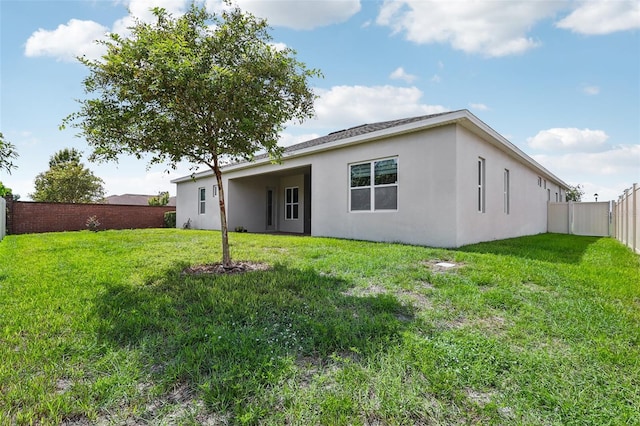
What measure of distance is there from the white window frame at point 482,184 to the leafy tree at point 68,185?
27597 mm

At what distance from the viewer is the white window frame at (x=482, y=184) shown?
9.14 meters

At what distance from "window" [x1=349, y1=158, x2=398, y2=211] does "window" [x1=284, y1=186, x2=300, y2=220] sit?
18.4ft

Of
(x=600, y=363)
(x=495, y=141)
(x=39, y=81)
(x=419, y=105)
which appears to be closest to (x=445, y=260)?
(x=600, y=363)

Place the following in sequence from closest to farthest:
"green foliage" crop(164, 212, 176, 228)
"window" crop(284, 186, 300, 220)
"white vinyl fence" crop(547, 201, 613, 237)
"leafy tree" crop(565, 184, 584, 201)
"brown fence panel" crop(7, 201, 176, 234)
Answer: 1. "brown fence panel" crop(7, 201, 176, 234)
2. "white vinyl fence" crop(547, 201, 613, 237)
3. "window" crop(284, 186, 300, 220)
4. "green foliage" crop(164, 212, 176, 228)
5. "leafy tree" crop(565, 184, 584, 201)

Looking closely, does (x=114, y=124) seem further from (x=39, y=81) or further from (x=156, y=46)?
(x=39, y=81)

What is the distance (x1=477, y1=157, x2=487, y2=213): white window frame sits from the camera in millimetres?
9141

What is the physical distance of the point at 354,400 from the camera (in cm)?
200

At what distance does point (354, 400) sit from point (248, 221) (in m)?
13.8

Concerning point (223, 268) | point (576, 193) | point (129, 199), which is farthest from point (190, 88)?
point (129, 199)

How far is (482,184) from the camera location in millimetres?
9250

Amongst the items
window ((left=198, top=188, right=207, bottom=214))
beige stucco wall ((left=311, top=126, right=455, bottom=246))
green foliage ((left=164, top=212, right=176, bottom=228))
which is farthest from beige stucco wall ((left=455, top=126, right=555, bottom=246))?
green foliage ((left=164, top=212, right=176, bottom=228))

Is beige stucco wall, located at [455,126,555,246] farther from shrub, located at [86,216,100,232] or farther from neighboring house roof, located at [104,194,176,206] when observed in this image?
neighboring house roof, located at [104,194,176,206]

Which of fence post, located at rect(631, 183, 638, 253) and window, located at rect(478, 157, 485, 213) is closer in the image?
fence post, located at rect(631, 183, 638, 253)

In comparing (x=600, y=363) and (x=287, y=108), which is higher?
(x=287, y=108)
